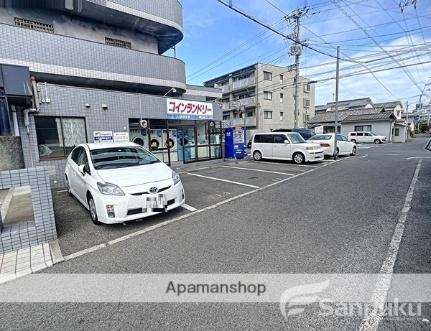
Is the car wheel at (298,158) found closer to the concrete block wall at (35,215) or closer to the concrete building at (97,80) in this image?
the concrete building at (97,80)

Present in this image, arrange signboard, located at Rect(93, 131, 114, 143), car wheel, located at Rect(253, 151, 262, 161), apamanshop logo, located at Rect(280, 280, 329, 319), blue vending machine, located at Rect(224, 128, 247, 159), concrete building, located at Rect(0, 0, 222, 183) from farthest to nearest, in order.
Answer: blue vending machine, located at Rect(224, 128, 247, 159) < car wheel, located at Rect(253, 151, 262, 161) < signboard, located at Rect(93, 131, 114, 143) < concrete building, located at Rect(0, 0, 222, 183) < apamanshop logo, located at Rect(280, 280, 329, 319)

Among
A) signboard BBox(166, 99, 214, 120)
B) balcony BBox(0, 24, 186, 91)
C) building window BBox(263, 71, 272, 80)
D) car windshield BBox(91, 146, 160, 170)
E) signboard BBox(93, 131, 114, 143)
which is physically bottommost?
car windshield BBox(91, 146, 160, 170)

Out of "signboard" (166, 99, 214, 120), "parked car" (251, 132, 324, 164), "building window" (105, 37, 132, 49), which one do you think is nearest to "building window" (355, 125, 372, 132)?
"parked car" (251, 132, 324, 164)

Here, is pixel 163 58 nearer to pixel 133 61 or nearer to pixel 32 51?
pixel 133 61

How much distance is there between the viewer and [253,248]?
339 cm

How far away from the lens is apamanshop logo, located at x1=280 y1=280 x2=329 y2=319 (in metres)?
2.21

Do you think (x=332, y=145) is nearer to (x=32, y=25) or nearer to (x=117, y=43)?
(x=117, y=43)

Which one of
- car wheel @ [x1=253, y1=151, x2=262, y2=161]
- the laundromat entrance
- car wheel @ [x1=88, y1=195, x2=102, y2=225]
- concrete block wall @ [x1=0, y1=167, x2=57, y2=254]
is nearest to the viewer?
concrete block wall @ [x1=0, y1=167, x2=57, y2=254]

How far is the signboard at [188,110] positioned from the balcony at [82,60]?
146 cm

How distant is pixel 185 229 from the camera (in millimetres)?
4156

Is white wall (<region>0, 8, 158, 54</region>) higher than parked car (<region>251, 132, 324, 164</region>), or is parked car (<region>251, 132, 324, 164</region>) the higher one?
white wall (<region>0, 8, 158, 54</region>)

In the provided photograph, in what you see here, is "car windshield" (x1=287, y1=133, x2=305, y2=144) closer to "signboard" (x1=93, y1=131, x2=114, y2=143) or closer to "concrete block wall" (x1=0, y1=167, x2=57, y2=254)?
"signboard" (x1=93, y1=131, x2=114, y2=143)

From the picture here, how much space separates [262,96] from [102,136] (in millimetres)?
25648

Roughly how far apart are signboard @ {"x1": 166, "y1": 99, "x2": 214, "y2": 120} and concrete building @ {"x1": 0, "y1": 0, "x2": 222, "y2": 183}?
5 centimetres
